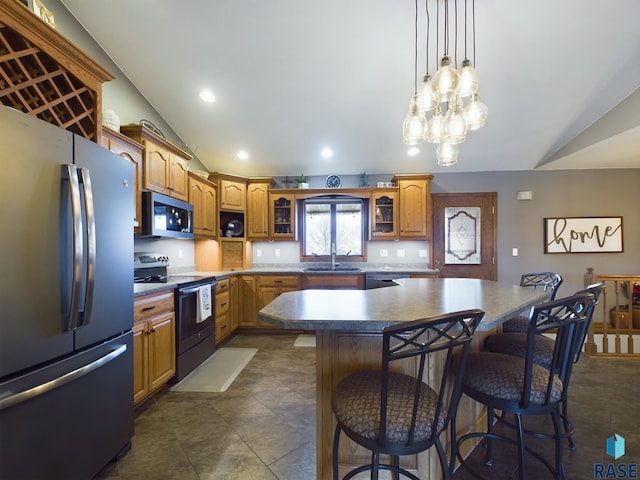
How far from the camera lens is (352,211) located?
4.61 m

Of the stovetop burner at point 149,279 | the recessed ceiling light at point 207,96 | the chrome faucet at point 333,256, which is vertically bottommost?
the stovetop burner at point 149,279

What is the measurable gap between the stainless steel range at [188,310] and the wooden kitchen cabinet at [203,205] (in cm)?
62

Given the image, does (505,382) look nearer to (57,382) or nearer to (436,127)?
(436,127)

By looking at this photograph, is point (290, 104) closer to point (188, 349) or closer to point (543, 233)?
point (188, 349)

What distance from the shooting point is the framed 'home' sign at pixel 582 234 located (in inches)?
171

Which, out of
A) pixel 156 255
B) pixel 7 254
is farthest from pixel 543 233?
pixel 7 254

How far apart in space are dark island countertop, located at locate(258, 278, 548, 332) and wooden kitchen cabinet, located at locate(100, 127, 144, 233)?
70.6 inches

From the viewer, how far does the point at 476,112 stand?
1.96 m

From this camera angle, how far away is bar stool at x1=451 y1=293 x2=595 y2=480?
1.22 metres

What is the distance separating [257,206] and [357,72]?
2400 mm

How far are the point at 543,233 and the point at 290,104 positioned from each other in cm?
425

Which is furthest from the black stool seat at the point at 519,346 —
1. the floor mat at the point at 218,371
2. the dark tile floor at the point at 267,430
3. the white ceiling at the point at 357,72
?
the white ceiling at the point at 357,72

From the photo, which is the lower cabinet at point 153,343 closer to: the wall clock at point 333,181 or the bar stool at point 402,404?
the bar stool at point 402,404

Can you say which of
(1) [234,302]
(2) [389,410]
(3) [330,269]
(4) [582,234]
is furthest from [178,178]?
(4) [582,234]
